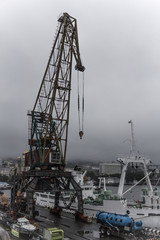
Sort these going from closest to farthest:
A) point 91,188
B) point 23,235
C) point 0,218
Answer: point 23,235 → point 0,218 → point 91,188

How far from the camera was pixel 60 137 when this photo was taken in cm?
4297

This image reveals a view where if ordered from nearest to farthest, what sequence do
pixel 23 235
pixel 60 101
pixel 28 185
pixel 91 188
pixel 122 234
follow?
pixel 23 235, pixel 122 234, pixel 28 185, pixel 60 101, pixel 91 188

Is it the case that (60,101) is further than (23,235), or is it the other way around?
(60,101)

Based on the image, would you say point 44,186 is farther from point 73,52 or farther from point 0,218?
point 73,52

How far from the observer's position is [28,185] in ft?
133

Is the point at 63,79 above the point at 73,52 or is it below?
below

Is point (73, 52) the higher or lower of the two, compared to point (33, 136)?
higher

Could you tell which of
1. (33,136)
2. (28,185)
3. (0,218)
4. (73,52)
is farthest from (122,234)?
(73,52)

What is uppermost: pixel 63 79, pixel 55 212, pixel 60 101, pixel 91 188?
pixel 63 79

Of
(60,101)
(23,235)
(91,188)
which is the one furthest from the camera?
(91,188)

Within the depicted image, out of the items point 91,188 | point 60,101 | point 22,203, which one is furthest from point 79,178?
point 60,101

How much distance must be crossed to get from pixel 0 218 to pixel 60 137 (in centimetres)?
1627

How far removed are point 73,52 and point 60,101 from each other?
9.73 meters

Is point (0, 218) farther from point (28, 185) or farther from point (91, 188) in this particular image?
point (91, 188)
